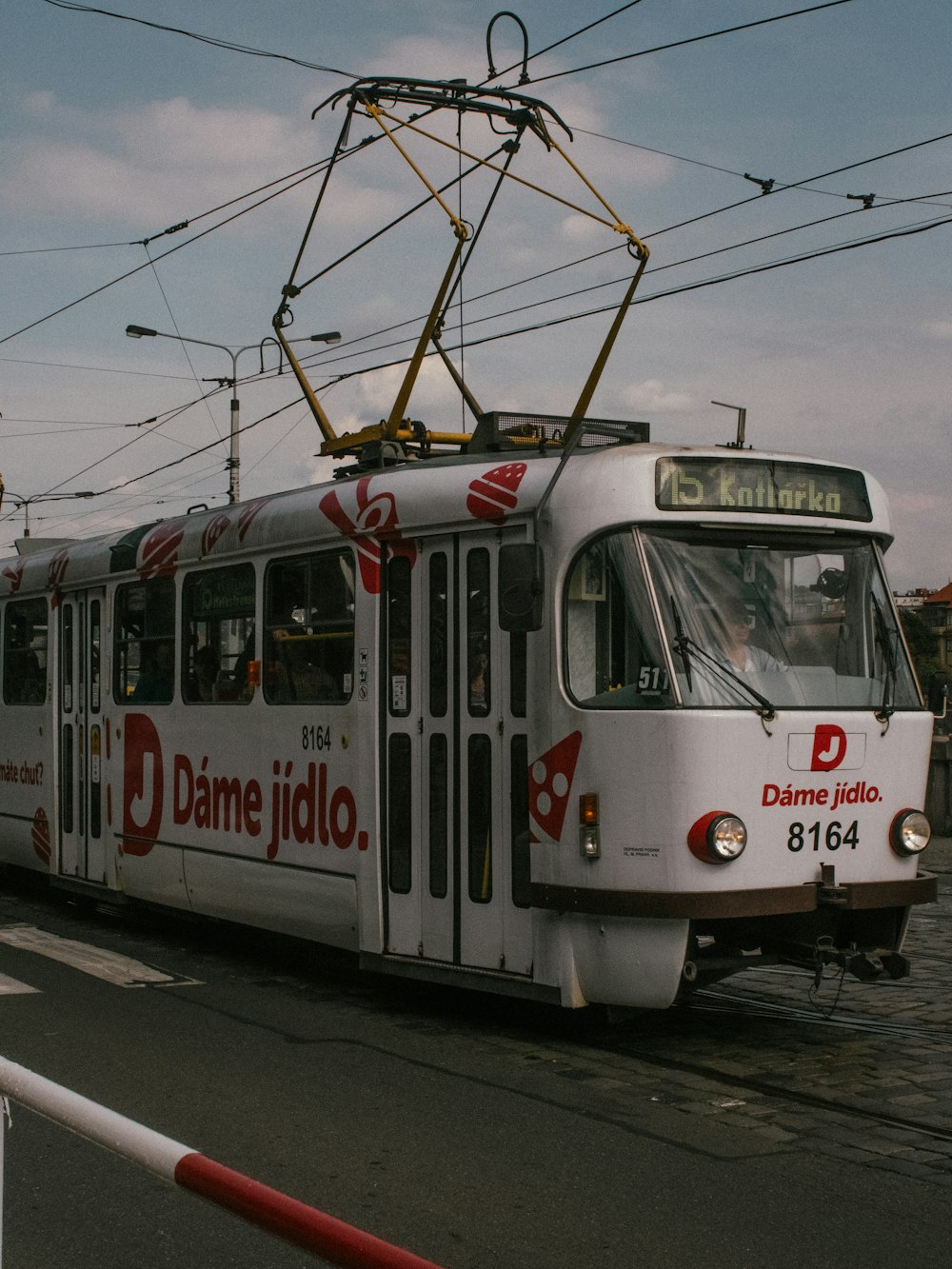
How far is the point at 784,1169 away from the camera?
5.38m

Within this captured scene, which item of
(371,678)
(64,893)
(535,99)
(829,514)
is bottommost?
(64,893)

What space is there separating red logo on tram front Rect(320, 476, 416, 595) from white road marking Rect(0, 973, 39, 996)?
114 inches

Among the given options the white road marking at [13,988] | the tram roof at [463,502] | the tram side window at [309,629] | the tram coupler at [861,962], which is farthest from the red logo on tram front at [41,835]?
the tram coupler at [861,962]

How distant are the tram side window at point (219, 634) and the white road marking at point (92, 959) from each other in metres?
1.71

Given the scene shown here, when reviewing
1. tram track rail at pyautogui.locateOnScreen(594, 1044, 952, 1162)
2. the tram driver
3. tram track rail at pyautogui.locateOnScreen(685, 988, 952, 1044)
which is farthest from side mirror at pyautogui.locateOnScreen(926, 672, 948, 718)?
tram track rail at pyautogui.locateOnScreen(594, 1044, 952, 1162)

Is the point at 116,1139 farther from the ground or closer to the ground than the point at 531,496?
closer to the ground

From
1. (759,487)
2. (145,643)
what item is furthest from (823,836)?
(145,643)

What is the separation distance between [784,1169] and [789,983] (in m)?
3.88

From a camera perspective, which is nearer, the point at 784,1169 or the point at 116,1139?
the point at 116,1139

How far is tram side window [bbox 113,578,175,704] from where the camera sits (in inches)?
421

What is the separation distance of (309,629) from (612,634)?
7.82 feet

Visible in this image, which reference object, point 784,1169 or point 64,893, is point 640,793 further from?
point 64,893

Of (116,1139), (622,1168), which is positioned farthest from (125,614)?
(116,1139)

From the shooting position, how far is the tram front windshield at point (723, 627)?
7.06 meters
